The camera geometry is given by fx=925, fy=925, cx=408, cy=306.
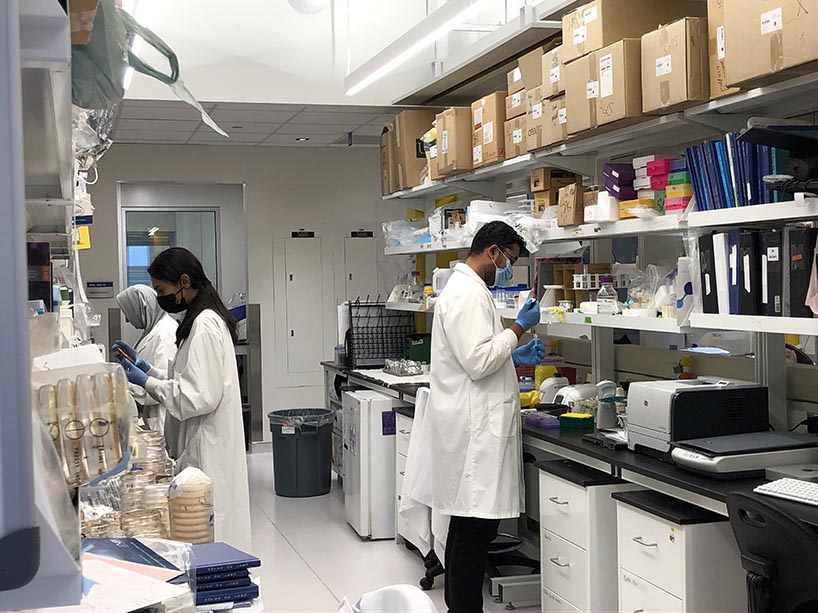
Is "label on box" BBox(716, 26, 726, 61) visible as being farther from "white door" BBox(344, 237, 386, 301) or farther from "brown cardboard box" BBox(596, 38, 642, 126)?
"white door" BBox(344, 237, 386, 301)

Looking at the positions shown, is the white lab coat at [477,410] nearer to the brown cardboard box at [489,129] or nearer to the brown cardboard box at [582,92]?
the brown cardboard box at [582,92]

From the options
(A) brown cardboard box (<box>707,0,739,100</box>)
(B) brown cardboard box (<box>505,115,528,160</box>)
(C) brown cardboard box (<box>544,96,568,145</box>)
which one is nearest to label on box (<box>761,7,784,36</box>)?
(A) brown cardboard box (<box>707,0,739,100</box>)

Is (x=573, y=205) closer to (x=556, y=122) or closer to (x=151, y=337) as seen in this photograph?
(x=556, y=122)

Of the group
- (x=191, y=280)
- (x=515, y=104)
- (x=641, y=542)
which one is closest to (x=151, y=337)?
(x=191, y=280)

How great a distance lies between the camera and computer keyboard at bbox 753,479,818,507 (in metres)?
2.41

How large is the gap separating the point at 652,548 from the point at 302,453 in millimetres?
4070

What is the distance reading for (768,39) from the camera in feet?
8.71

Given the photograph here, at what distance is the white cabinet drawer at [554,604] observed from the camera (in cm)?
345

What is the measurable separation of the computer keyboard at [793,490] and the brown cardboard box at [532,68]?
2.33 metres

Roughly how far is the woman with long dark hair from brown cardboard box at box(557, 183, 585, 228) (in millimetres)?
1513

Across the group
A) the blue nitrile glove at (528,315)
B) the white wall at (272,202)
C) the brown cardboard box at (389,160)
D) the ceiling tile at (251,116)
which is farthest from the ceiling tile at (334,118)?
the blue nitrile glove at (528,315)

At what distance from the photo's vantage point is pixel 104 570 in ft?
4.95

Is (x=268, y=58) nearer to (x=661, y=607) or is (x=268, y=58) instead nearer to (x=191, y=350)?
(x=191, y=350)

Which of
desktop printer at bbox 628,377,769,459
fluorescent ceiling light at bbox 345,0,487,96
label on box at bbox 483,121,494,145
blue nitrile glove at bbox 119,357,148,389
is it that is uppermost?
fluorescent ceiling light at bbox 345,0,487,96
